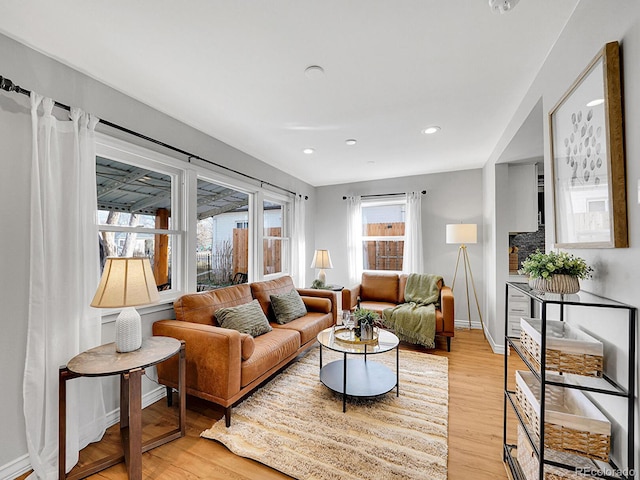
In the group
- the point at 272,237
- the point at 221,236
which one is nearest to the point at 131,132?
the point at 221,236

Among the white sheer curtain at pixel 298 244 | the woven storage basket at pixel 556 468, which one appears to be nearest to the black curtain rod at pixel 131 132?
the white sheer curtain at pixel 298 244

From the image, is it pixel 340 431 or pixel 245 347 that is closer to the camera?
pixel 340 431

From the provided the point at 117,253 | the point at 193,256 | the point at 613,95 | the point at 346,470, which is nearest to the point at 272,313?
the point at 193,256

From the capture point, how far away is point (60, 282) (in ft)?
5.75

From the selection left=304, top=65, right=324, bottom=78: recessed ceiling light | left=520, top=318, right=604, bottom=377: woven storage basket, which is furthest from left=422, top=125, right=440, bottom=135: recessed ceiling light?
left=520, top=318, right=604, bottom=377: woven storage basket

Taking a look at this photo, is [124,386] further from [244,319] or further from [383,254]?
[383,254]

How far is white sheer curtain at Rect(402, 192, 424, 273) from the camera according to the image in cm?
458

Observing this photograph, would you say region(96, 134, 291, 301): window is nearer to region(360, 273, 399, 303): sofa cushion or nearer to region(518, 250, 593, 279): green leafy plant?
region(360, 273, 399, 303): sofa cushion

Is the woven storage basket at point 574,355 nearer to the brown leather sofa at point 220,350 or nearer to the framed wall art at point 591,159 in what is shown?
the framed wall art at point 591,159

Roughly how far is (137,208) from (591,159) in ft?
9.94

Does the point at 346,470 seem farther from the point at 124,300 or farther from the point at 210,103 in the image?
the point at 210,103

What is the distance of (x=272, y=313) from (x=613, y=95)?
316cm

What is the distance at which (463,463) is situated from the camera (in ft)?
5.54

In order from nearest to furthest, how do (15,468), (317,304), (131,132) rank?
(15,468) < (131,132) < (317,304)
